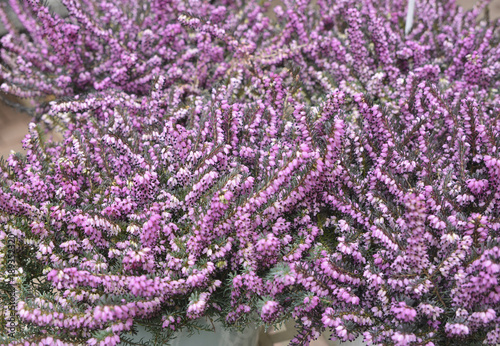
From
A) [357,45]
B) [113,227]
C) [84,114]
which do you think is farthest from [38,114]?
[357,45]

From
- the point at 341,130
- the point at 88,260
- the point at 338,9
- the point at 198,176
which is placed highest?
the point at 338,9

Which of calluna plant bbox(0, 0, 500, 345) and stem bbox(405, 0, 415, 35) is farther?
stem bbox(405, 0, 415, 35)

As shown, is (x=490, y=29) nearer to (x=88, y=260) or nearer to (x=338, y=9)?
(x=338, y=9)

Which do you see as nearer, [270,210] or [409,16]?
[270,210]

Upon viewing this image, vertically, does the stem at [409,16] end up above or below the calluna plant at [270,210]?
above

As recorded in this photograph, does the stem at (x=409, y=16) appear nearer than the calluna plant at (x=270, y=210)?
No

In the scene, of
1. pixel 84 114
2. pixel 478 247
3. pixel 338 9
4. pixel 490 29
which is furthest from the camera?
pixel 338 9

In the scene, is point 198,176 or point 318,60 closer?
point 198,176

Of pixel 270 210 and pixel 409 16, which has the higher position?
pixel 409 16
